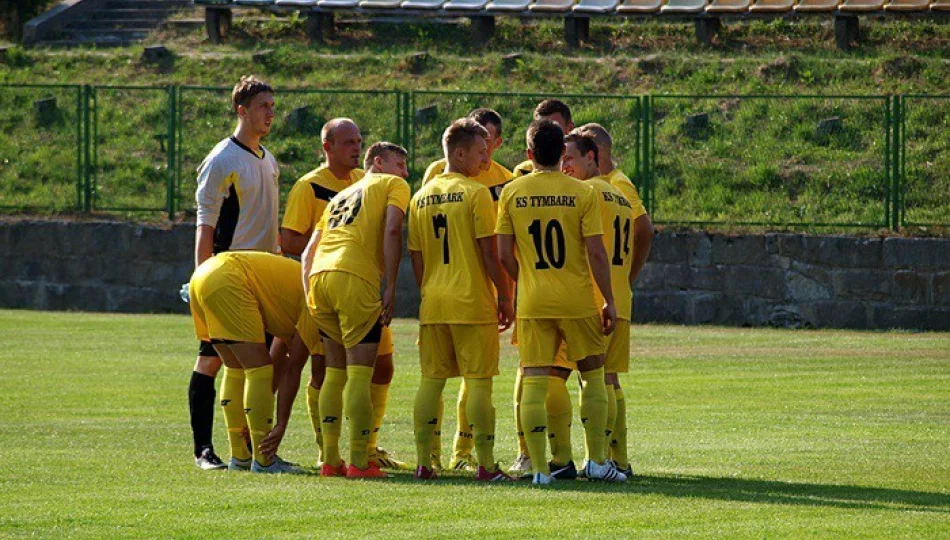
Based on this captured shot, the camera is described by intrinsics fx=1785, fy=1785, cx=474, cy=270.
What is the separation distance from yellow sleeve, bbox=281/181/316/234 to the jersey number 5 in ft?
5.88

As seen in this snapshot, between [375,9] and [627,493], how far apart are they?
2310cm

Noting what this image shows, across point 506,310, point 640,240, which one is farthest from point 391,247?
point 640,240

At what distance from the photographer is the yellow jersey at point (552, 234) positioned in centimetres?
980

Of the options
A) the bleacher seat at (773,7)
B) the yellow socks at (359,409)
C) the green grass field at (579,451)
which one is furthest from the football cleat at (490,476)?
the bleacher seat at (773,7)

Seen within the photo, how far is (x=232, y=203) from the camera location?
10789 mm

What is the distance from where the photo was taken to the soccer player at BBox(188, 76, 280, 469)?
10648 mm

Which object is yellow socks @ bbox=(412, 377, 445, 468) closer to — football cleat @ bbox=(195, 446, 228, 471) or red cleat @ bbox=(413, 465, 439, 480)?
red cleat @ bbox=(413, 465, 439, 480)

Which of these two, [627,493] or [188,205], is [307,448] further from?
[188,205]

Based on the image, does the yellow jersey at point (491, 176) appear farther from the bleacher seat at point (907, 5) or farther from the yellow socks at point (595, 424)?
the bleacher seat at point (907, 5)

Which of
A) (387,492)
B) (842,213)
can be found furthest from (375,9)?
(387,492)

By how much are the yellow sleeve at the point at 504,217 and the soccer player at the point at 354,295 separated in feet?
1.86

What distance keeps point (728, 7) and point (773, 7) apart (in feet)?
2.42

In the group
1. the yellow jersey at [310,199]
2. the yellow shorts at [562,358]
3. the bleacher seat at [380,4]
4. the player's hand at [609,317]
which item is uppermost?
the bleacher seat at [380,4]

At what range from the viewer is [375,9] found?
3152cm
